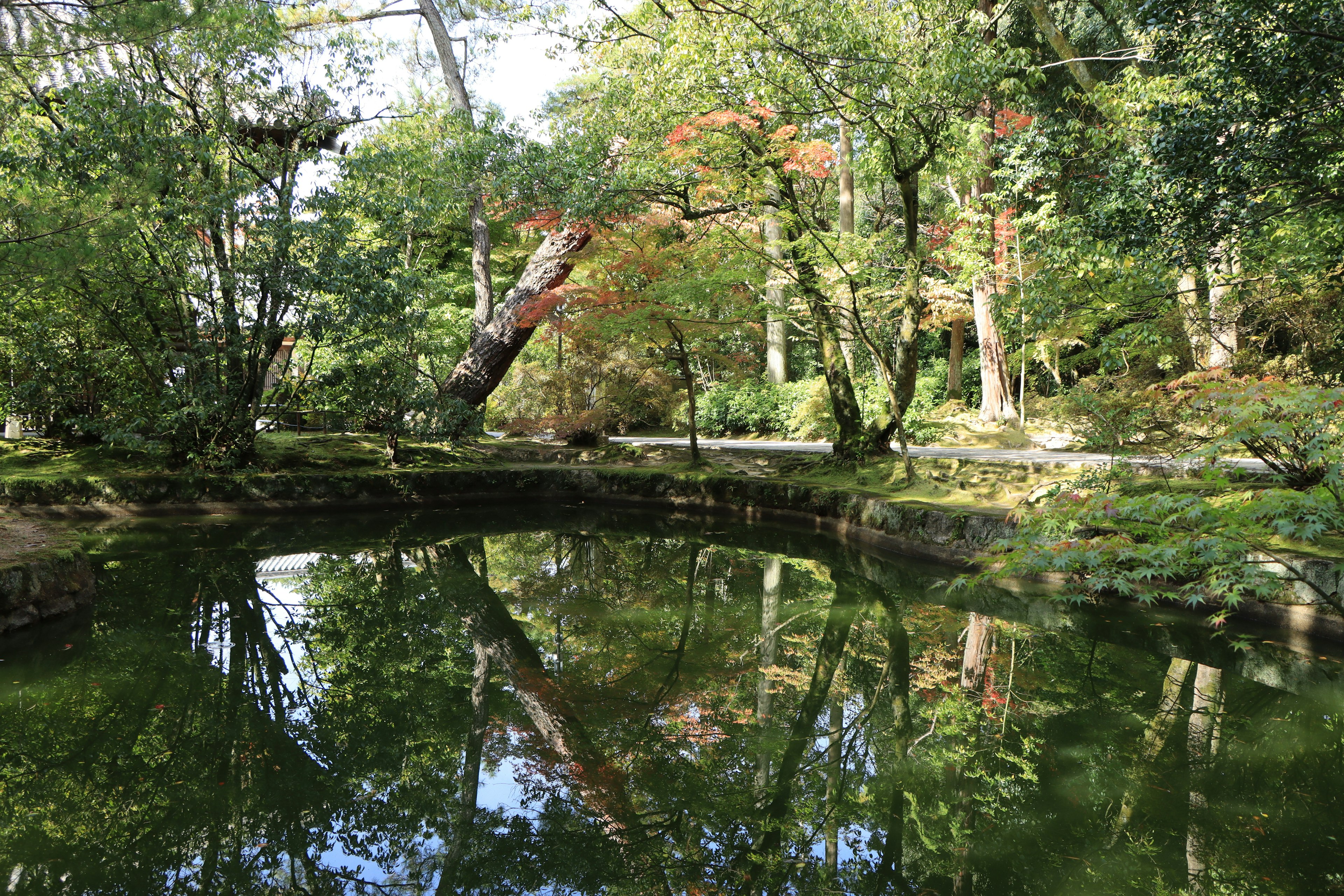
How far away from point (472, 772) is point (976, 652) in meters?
A: 3.10

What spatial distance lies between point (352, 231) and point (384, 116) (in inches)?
69.3

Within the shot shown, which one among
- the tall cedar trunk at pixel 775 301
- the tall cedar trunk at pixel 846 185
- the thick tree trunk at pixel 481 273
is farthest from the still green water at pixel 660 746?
the thick tree trunk at pixel 481 273

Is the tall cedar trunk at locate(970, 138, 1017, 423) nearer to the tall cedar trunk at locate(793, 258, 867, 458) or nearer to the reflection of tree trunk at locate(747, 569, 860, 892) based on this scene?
the tall cedar trunk at locate(793, 258, 867, 458)

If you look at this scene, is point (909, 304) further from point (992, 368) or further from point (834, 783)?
point (834, 783)

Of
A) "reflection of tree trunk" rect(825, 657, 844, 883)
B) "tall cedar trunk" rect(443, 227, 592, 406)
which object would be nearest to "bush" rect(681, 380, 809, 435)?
"tall cedar trunk" rect(443, 227, 592, 406)

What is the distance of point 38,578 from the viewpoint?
16.3 feet

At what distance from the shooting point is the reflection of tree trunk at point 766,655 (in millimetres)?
3219

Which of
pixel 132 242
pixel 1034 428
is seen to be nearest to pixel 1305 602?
pixel 1034 428

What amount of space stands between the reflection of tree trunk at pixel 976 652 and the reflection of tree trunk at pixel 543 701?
6.86 ft

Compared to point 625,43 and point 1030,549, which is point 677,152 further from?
point 1030,549

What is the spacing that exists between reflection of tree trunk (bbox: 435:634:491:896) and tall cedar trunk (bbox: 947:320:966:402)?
13727mm

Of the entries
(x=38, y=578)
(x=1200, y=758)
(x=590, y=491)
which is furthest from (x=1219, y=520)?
(x=590, y=491)

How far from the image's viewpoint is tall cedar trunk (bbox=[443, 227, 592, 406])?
42.4ft

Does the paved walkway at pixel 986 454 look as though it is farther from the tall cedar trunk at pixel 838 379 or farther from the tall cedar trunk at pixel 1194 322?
the tall cedar trunk at pixel 1194 322
